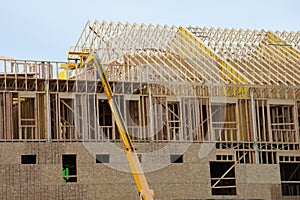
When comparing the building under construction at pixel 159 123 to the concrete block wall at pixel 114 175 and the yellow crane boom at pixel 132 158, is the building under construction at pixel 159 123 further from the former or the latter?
the yellow crane boom at pixel 132 158

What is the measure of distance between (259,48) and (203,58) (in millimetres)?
3963

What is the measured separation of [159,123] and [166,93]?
1.45 meters

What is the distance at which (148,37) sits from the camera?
36344mm

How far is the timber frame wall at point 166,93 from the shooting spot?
95.5 feet

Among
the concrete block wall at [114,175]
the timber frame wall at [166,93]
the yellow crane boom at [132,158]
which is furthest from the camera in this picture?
the timber frame wall at [166,93]

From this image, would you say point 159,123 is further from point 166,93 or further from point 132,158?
point 132,158

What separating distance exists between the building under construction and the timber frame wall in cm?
6

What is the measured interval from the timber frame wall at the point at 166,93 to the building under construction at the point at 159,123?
6cm

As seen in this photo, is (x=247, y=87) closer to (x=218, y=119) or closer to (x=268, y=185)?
(x=218, y=119)

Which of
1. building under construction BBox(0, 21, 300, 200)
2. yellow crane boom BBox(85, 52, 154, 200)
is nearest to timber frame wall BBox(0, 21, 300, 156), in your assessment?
building under construction BBox(0, 21, 300, 200)

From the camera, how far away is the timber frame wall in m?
29.1

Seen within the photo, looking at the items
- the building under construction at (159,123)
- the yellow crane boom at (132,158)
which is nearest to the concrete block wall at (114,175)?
the building under construction at (159,123)

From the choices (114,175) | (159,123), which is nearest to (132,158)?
(114,175)

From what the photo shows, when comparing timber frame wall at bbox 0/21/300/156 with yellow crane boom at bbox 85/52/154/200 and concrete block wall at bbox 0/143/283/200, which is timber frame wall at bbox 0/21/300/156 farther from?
yellow crane boom at bbox 85/52/154/200
